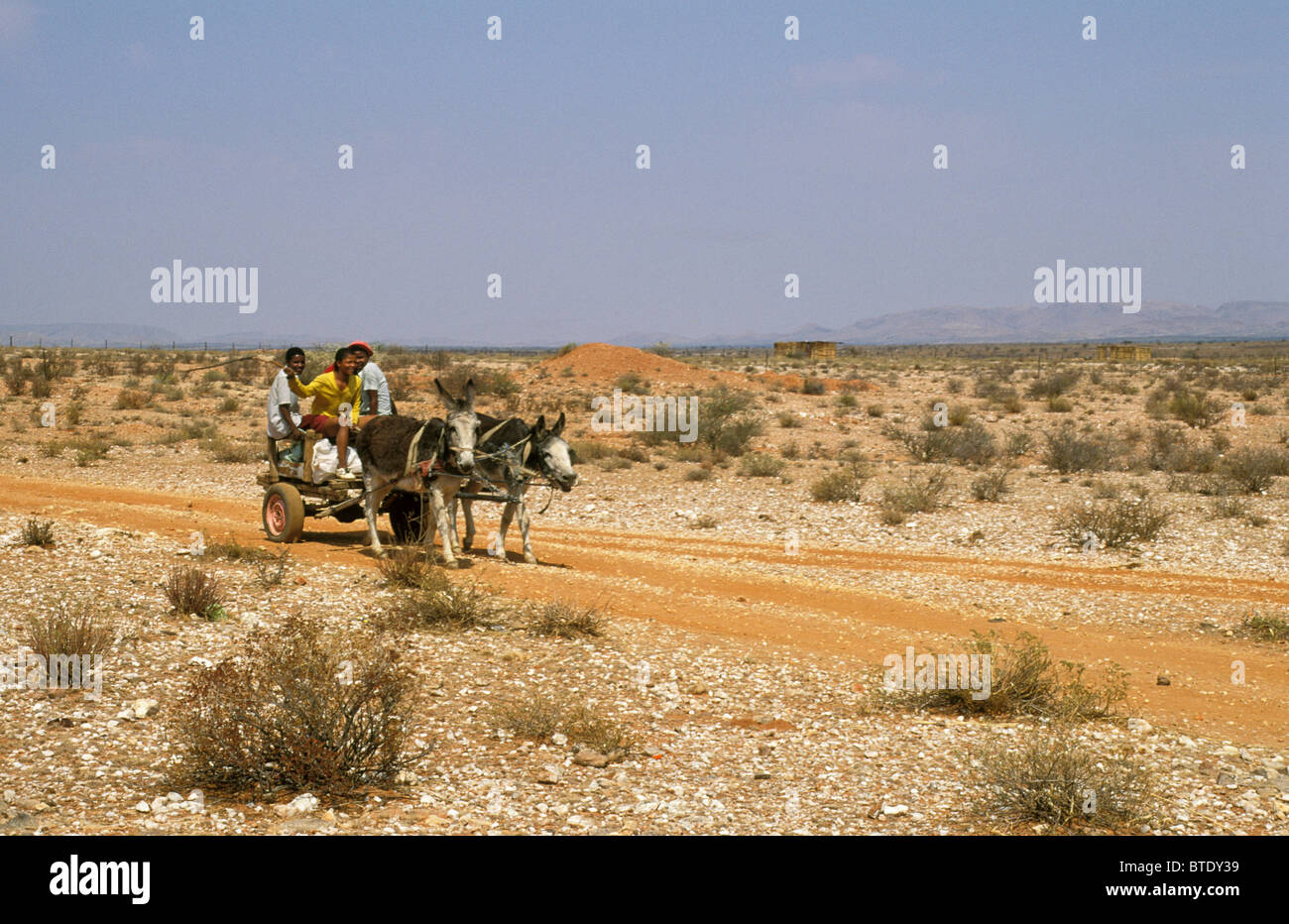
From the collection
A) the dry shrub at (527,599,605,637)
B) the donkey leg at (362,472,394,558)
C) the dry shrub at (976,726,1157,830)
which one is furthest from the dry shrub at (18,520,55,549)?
the dry shrub at (976,726,1157,830)

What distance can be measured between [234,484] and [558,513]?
671 centimetres

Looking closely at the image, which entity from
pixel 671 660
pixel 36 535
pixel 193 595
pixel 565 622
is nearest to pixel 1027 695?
pixel 671 660

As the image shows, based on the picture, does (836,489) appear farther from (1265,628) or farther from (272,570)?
(272,570)

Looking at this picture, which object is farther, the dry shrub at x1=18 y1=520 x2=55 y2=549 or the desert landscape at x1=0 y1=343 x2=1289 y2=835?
the dry shrub at x1=18 y1=520 x2=55 y2=549

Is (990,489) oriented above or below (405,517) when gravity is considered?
below

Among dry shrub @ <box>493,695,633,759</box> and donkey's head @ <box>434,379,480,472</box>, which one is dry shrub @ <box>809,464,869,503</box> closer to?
donkey's head @ <box>434,379,480,472</box>

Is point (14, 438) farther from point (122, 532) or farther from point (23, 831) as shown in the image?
point (23, 831)

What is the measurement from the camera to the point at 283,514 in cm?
1390

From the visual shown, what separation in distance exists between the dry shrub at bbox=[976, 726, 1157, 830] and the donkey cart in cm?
868

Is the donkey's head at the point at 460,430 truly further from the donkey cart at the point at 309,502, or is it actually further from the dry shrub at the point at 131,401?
the dry shrub at the point at 131,401

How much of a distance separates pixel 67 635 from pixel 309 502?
5830mm

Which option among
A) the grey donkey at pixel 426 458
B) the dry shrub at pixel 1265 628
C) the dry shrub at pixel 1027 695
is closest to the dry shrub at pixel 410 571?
the grey donkey at pixel 426 458

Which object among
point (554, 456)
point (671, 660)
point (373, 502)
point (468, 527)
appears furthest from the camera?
point (468, 527)

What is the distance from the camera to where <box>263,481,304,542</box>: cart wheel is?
13.7 m
